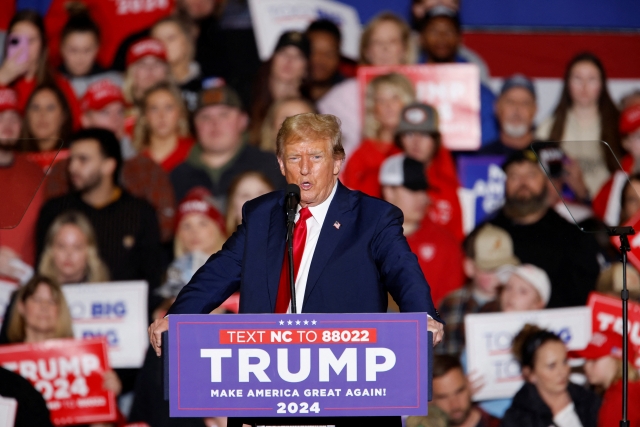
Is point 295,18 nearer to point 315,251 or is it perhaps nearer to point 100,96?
point 100,96

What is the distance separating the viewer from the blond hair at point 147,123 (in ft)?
19.0

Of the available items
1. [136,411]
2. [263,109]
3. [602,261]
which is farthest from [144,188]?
[602,261]

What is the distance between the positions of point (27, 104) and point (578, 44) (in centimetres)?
381

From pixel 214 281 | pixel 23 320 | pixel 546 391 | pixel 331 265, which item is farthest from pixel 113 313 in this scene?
pixel 331 265

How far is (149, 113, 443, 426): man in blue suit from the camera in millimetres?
2404

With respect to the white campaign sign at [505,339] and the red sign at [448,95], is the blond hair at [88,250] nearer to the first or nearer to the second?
the red sign at [448,95]

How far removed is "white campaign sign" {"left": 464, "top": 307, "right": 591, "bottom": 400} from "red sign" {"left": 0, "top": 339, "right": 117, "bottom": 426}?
91.3 inches

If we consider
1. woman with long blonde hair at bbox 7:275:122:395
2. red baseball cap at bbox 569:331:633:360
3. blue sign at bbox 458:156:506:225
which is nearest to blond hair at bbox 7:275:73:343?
woman with long blonde hair at bbox 7:275:122:395

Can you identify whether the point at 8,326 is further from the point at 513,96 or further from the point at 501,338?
the point at 513,96

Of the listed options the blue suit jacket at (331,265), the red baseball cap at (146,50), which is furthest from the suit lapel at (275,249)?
the red baseball cap at (146,50)

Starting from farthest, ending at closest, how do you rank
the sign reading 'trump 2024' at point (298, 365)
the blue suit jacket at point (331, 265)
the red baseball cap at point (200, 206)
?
the red baseball cap at point (200, 206)
the blue suit jacket at point (331, 265)
the sign reading 'trump 2024' at point (298, 365)

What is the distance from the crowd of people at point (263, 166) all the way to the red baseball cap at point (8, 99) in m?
0.01

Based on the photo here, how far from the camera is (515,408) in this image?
5.34m

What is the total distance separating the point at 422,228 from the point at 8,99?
2.93 meters
